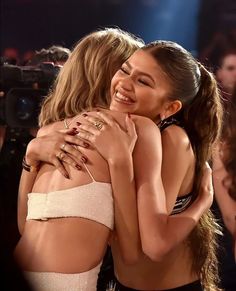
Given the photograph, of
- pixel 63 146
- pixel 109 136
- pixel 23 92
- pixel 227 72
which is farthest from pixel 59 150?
pixel 227 72

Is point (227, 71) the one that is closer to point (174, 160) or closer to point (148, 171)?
point (174, 160)

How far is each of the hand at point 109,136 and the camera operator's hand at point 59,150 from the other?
25 millimetres

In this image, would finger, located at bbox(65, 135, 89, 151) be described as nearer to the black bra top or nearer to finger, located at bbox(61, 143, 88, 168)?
finger, located at bbox(61, 143, 88, 168)

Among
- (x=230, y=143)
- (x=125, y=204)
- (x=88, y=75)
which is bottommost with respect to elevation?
(x=230, y=143)

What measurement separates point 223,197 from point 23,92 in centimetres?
78

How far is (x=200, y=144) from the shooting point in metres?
1.28

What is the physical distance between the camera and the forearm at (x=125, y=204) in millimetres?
1023

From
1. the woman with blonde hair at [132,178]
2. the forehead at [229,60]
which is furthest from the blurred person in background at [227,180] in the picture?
the woman with blonde hair at [132,178]

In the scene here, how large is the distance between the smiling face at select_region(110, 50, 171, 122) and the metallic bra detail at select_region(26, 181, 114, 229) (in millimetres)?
208

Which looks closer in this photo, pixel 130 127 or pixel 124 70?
pixel 130 127

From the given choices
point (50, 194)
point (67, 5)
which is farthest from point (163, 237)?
point (67, 5)

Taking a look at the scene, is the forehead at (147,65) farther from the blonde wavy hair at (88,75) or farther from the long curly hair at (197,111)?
the blonde wavy hair at (88,75)

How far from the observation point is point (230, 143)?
1.70 meters

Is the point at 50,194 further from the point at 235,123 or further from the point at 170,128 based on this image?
the point at 235,123
